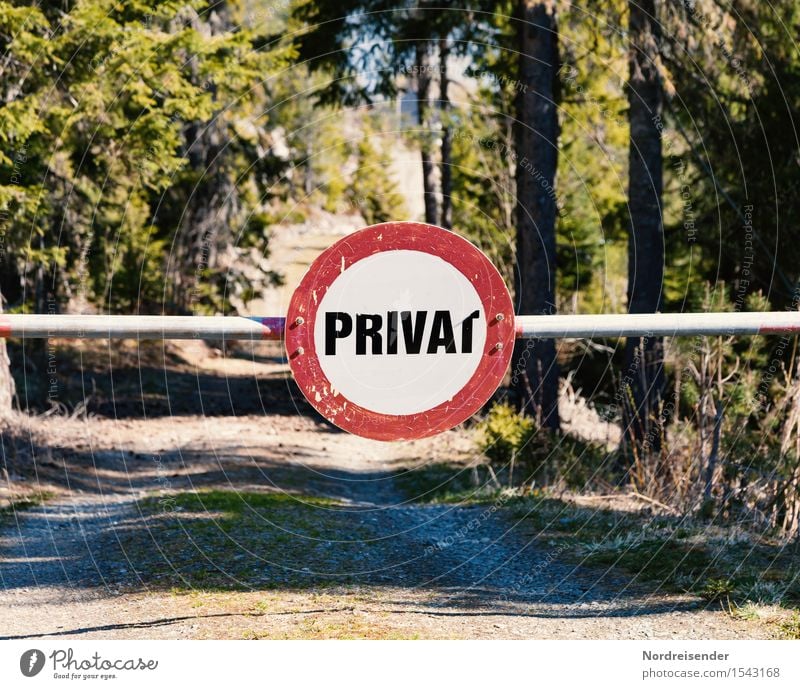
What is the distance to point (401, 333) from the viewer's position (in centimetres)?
423

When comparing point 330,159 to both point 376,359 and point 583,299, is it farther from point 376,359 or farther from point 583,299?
point 376,359

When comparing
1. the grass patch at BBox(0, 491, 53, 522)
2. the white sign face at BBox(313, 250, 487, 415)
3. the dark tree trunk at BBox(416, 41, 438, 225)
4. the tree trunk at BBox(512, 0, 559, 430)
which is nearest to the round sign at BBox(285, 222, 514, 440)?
the white sign face at BBox(313, 250, 487, 415)

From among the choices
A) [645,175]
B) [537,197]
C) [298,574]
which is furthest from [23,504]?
[645,175]

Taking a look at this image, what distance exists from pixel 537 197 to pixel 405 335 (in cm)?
869

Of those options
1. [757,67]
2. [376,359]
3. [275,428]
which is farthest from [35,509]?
[757,67]

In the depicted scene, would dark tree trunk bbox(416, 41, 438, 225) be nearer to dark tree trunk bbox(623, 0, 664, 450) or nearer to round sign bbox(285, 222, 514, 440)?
dark tree trunk bbox(623, 0, 664, 450)

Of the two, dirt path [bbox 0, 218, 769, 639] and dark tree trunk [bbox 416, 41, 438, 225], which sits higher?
dark tree trunk [bbox 416, 41, 438, 225]

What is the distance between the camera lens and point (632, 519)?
6.94 metres

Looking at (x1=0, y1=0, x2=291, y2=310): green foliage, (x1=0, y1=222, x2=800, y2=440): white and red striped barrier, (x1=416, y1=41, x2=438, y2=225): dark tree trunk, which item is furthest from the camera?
(x1=416, y1=41, x2=438, y2=225): dark tree trunk

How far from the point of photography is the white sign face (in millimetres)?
4172

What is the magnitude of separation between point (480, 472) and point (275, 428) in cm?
520
